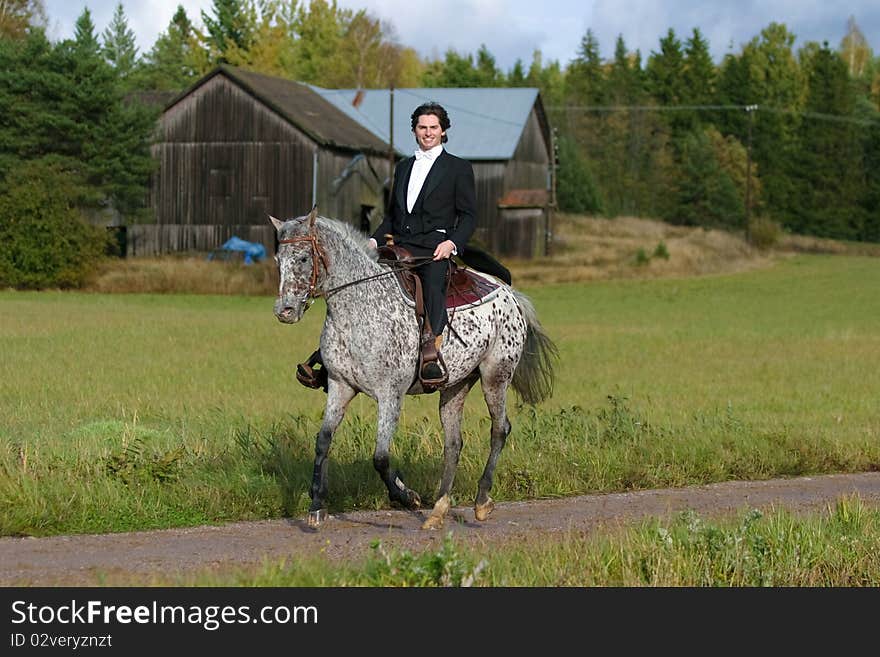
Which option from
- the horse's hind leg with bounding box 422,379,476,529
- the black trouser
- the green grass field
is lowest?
the green grass field

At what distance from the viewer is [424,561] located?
23.5 ft

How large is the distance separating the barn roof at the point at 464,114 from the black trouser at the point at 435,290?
57.3 meters

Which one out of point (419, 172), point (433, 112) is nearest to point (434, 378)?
point (419, 172)

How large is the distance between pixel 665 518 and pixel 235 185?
168 feet

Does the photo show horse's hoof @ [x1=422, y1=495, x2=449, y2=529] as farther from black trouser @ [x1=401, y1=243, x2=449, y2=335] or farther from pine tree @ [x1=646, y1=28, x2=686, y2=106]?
pine tree @ [x1=646, y1=28, x2=686, y2=106]

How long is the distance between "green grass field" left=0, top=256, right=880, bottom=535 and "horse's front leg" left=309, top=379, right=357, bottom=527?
92 cm

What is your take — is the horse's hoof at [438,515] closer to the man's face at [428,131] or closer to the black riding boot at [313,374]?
the black riding boot at [313,374]

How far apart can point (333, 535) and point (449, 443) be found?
151 cm

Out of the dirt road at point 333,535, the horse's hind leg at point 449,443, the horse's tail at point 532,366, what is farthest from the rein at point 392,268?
the dirt road at point 333,535

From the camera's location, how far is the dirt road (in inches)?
319

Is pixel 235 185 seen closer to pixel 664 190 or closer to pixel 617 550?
pixel 617 550

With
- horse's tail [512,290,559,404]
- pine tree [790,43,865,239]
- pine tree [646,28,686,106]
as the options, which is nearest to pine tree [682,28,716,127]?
pine tree [646,28,686,106]

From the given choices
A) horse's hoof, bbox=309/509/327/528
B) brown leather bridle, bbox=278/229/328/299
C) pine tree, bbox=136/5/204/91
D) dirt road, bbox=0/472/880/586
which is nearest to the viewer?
dirt road, bbox=0/472/880/586

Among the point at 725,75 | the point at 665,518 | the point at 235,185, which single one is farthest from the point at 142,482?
the point at 725,75
